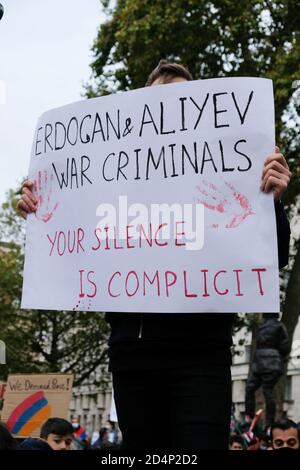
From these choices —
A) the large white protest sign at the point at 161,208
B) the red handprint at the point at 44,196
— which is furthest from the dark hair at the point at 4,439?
the red handprint at the point at 44,196

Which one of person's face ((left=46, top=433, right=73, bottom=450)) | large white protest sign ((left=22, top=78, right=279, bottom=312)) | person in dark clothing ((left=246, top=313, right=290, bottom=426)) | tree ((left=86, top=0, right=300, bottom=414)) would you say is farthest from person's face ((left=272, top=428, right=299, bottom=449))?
tree ((left=86, top=0, right=300, bottom=414))

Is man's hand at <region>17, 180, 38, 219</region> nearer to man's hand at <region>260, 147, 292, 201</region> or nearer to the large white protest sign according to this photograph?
the large white protest sign

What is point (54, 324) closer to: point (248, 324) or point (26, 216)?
point (248, 324)

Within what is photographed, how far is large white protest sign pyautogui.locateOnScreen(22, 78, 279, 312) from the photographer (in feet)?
9.46

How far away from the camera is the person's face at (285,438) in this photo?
6.44m

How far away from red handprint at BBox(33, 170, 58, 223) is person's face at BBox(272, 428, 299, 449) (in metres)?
3.65

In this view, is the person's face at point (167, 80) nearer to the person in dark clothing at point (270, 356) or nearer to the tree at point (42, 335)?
the person in dark clothing at point (270, 356)

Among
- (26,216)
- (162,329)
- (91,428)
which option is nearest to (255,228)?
(162,329)

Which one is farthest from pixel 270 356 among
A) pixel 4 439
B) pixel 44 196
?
pixel 44 196

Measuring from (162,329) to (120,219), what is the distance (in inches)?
20.1

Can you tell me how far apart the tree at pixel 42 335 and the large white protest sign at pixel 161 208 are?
28.8 meters

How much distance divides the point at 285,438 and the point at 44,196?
3728mm

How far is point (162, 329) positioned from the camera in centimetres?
276

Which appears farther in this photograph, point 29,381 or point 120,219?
point 29,381
